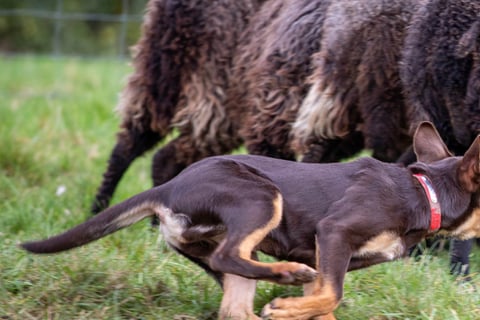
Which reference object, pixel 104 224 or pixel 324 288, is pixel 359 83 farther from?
pixel 104 224

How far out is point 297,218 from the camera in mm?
4137

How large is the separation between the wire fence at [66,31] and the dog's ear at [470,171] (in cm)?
1120

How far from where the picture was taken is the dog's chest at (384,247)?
4.02 metres

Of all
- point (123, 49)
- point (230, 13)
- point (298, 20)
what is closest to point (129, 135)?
point (230, 13)

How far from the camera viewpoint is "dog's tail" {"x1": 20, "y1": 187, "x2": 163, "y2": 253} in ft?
13.5

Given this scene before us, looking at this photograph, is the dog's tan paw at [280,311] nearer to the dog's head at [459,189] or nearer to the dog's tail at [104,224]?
the dog's tail at [104,224]

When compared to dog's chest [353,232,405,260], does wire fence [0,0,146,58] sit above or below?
below

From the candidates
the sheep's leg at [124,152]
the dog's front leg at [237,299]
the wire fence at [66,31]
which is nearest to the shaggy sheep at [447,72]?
the dog's front leg at [237,299]

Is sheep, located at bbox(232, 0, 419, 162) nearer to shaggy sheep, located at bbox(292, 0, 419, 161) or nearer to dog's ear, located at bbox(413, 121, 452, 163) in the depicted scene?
shaggy sheep, located at bbox(292, 0, 419, 161)

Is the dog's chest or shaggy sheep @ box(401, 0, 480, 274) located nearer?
the dog's chest

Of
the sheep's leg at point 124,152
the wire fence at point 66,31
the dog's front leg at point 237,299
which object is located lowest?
the wire fence at point 66,31

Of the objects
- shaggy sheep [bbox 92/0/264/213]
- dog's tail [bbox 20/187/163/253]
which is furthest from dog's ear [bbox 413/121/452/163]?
shaggy sheep [bbox 92/0/264/213]

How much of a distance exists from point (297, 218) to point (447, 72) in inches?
50.4

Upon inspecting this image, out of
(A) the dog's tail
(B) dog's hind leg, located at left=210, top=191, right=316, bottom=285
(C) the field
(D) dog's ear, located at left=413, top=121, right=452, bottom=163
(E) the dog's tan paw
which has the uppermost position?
(D) dog's ear, located at left=413, top=121, right=452, bottom=163
